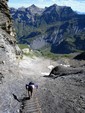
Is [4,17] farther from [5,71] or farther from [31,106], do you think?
[31,106]

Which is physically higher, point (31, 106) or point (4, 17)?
point (4, 17)

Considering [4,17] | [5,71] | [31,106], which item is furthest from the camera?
[4,17]

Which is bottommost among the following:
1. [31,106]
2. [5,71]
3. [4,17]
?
[5,71]

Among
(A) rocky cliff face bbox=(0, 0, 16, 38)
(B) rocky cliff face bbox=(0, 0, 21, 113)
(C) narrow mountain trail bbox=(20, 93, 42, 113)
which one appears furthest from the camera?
(A) rocky cliff face bbox=(0, 0, 16, 38)

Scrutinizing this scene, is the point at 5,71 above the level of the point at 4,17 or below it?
below

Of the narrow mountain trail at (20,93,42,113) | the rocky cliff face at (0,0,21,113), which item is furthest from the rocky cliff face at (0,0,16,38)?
the narrow mountain trail at (20,93,42,113)

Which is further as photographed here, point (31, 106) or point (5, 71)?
point (5, 71)

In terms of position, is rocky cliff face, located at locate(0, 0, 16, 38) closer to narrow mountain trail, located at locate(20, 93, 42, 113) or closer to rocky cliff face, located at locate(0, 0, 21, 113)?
rocky cliff face, located at locate(0, 0, 21, 113)

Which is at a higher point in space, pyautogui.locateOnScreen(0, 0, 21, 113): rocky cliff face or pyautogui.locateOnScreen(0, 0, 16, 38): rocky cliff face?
pyautogui.locateOnScreen(0, 0, 16, 38): rocky cliff face

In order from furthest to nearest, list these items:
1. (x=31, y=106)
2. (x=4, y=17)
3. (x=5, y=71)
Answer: (x=4, y=17)
(x=5, y=71)
(x=31, y=106)

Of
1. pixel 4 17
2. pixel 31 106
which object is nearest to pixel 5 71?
pixel 31 106

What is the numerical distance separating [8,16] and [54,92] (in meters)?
66.0

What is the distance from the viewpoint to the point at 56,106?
46.9m

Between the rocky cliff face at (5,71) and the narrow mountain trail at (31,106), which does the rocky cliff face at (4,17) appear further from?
the narrow mountain trail at (31,106)
